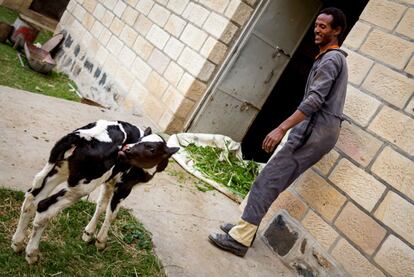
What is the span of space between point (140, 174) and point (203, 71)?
3.36m

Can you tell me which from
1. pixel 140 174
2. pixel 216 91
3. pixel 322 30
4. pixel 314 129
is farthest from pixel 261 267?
pixel 216 91

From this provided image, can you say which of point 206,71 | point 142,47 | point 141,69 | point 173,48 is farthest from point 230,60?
point 142,47

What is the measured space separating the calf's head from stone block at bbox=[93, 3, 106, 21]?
6513mm

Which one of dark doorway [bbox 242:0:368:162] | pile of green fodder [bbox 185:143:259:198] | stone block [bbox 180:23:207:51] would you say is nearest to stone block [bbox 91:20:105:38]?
stone block [bbox 180:23:207:51]

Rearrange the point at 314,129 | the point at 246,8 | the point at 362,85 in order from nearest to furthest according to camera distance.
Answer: the point at 314,129 < the point at 362,85 < the point at 246,8

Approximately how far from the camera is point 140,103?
6.59 metres

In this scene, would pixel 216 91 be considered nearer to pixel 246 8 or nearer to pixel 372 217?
pixel 246 8

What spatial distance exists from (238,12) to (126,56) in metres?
2.49

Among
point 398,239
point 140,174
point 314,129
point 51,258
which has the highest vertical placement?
point 314,129

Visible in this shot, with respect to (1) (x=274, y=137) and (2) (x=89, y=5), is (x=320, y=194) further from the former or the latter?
(2) (x=89, y=5)

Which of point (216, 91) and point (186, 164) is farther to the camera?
point (216, 91)

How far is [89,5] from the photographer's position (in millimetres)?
8922

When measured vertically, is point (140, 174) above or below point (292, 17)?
below

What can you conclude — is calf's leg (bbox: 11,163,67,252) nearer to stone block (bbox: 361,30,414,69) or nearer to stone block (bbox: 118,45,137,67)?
stone block (bbox: 361,30,414,69)
